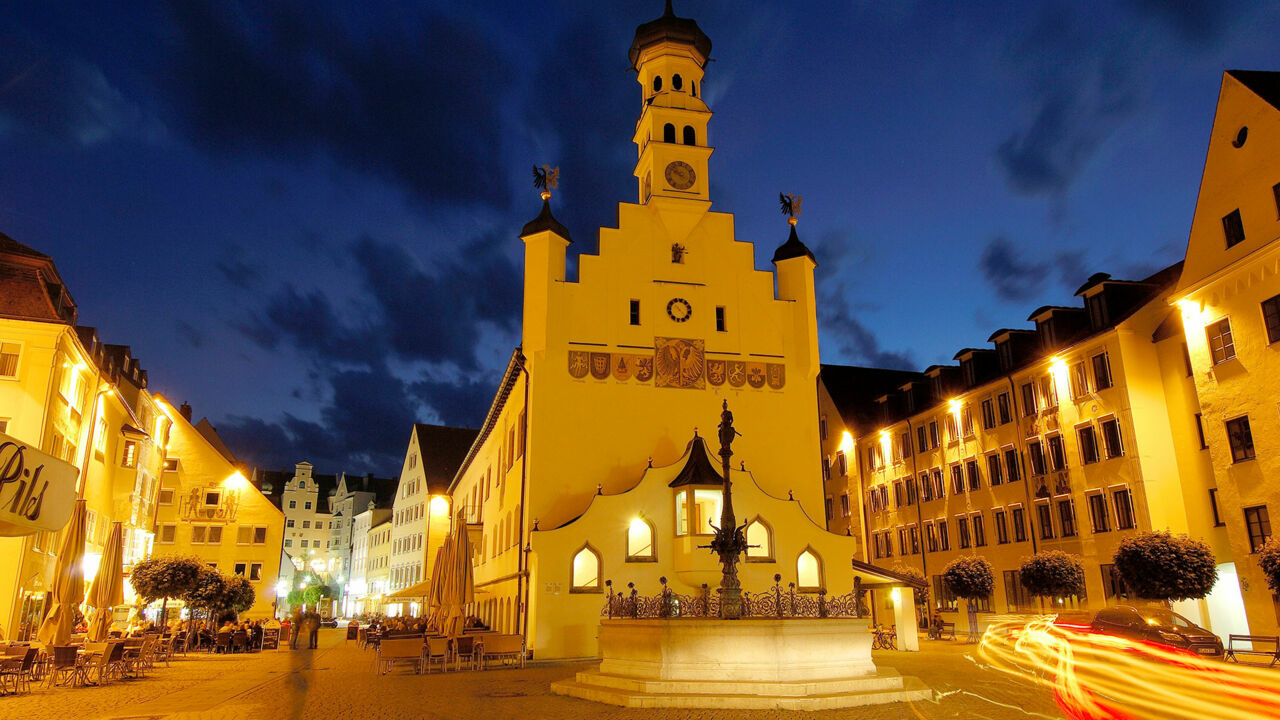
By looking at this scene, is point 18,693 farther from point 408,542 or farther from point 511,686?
point 408,542

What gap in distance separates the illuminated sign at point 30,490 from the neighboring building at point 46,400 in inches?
701

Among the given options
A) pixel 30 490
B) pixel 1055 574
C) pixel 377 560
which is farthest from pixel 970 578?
pixel 377 560

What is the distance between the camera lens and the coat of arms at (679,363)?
117ft

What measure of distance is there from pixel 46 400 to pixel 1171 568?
3719 cm

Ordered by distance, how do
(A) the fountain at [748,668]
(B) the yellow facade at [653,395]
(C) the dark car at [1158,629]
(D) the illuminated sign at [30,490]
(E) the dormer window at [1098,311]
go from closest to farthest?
(D) the illuminated sign at [30,490]
(A) the fountain at [748,668]
(C) the dark car at [1158,629]
(B) the yellow facade at [653,395]
(E) the dormer window at [1098,311]

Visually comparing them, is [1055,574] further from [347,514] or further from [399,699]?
[347,514]

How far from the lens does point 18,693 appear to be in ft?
60.2

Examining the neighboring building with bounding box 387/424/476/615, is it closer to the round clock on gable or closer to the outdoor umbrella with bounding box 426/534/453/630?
the outdoor umbrella with bounding box 426/534/453/630

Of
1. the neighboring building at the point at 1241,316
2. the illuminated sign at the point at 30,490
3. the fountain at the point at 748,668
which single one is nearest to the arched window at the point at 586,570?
the fountain at the point at 748,668

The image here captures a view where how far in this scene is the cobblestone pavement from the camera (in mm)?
14367

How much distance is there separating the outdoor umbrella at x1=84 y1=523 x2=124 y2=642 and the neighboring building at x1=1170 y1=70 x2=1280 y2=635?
3498 centimetres

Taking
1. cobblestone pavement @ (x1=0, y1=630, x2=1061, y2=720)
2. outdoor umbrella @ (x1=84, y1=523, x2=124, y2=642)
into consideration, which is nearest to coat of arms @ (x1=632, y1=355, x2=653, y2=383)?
cobblestone pavement @ (x1=0, y1=630, x2=1061, y2=720)

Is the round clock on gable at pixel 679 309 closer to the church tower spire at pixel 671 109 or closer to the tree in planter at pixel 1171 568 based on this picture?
the church tower spire at pixel 671 109

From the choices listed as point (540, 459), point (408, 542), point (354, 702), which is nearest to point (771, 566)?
point (540, 459)
